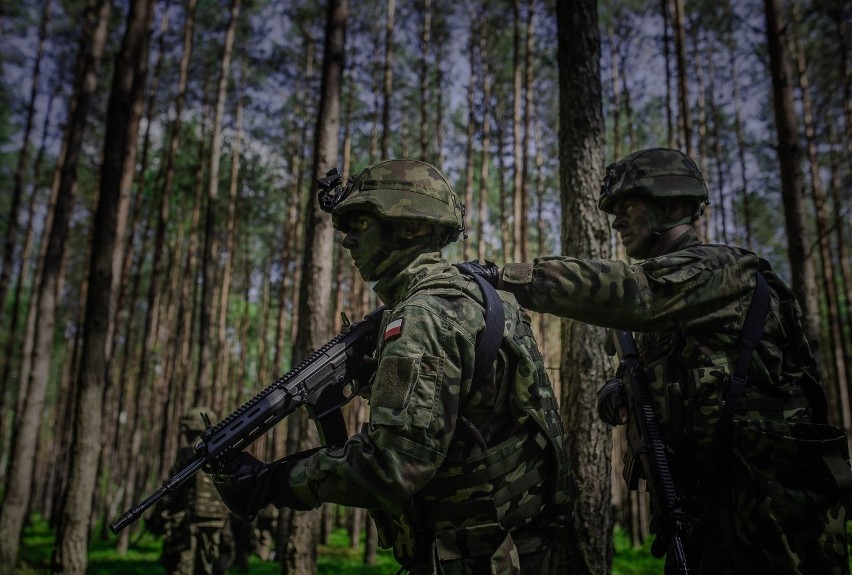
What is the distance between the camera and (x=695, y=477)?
2.38m

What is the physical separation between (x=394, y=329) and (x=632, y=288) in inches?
36.1

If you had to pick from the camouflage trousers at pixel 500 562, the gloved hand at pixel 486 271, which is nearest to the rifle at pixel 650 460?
the camouflage trousers at pixel 500 562

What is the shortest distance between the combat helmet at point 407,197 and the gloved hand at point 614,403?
1108mm

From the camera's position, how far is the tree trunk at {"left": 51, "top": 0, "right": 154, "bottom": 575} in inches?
232

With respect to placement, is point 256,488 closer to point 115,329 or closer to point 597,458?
point 597,458

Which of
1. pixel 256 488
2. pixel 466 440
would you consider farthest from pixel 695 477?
pixel 256 488

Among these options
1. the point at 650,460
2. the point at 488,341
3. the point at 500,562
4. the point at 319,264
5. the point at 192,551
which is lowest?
the point at 192,551

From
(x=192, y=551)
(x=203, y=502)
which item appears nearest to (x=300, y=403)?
(x=203, y=502)

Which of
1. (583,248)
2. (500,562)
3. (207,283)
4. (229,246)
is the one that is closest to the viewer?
(500,562)

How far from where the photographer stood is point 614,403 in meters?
2.73

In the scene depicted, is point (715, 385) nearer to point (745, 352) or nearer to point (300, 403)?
point (745, 352)

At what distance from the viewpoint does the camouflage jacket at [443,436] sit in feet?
5.71

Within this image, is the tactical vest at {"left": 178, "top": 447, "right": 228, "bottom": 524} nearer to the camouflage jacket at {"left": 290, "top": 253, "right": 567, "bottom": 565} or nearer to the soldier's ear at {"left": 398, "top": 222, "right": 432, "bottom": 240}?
the camouflage jacket at {"left": 290, "top": 253, "right": 567, "bottom": 565}

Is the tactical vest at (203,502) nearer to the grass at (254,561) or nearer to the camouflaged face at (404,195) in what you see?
the grass at (254,561)
